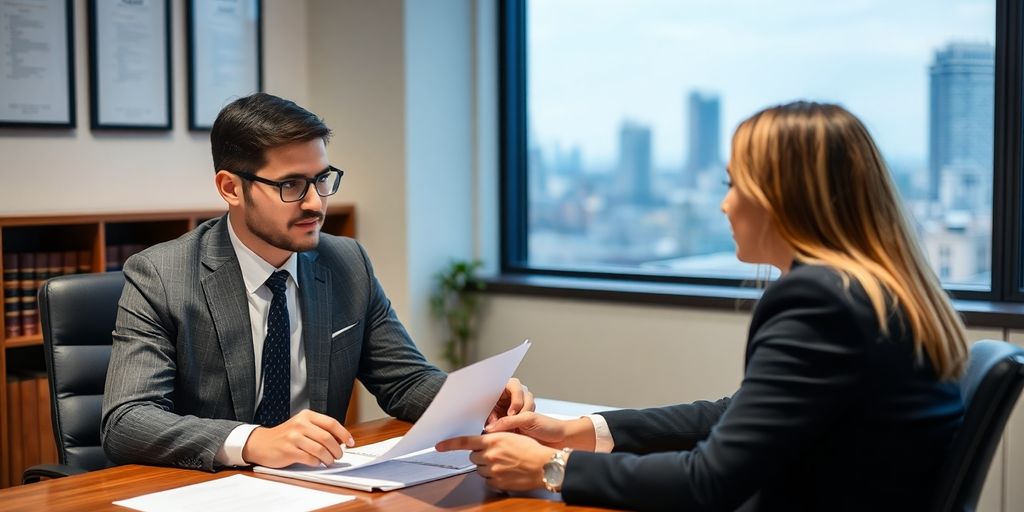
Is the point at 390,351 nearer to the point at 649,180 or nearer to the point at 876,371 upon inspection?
the point at 876,371

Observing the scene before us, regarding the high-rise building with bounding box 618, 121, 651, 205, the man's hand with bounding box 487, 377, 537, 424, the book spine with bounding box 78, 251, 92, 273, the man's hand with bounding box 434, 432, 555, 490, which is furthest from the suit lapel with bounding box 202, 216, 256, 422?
the high-rise building with bounding box 618, 121, 651, 205

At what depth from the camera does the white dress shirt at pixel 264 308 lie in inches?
90.7

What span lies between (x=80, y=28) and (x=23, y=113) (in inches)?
14.8

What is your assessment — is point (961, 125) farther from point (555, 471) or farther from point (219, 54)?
point (219, 54)

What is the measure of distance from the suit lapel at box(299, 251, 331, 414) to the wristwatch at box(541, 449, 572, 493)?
79 centimetres

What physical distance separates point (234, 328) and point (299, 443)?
1.55 ft

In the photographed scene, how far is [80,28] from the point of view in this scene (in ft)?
12.6

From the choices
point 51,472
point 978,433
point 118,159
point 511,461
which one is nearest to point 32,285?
point 118,159

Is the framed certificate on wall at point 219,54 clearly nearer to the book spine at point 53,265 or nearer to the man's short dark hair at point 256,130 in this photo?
the book spine at point 53,265

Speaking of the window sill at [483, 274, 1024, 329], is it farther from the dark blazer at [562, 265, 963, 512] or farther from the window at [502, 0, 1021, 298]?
the dark blazer at [562, 265, 963, 512]

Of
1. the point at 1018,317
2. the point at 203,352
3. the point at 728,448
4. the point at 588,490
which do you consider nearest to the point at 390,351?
the point at 203,352

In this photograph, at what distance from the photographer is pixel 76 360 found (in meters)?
2.47

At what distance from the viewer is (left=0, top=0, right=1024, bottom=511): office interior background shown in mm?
3617

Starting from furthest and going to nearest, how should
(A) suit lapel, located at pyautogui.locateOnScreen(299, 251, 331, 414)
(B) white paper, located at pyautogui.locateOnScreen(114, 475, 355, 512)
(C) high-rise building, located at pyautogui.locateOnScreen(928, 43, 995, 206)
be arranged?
(C) high-rise building, located at pyautogui.locateOnScreen(928, 43, 995, 206) → (A) suit lapel, located at pyautogui.locateOnScreen(299, 251, 331, 414) → (B) white paper, located at pyautogui.locateOnScreen(114, 475, 355, 512)
